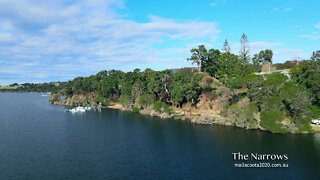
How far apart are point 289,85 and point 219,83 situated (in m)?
37.9

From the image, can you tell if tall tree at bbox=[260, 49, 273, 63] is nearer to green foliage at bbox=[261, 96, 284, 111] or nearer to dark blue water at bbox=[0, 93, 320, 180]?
green foliage at bbox=[261, 96, 284, 111]

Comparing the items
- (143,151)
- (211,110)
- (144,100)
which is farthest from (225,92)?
(143,151)

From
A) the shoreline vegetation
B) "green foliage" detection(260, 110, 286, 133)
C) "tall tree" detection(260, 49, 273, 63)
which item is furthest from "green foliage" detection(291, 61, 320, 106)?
"tall tree" detection(260, 49, 273, 63)

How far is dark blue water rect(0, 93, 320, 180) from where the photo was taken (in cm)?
5644

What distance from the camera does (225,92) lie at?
11994 cm

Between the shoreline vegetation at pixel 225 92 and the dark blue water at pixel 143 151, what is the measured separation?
25.3 ft

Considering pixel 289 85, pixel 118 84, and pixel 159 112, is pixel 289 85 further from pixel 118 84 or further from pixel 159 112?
pixel 118 84

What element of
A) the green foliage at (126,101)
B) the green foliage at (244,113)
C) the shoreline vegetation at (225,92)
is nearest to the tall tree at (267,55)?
the shoreline vegetation at (225,92)

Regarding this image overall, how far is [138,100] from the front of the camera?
152750 millimetres

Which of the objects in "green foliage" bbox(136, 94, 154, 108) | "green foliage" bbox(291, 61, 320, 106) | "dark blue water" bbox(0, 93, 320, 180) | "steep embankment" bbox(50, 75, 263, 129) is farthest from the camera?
"green foliage" bbox(136, 94, 154, 108)

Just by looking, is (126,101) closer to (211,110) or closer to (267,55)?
(211,110)

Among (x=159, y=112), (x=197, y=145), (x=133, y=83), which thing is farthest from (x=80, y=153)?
(x=133, y=83)

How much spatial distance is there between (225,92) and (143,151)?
56700 millimetres

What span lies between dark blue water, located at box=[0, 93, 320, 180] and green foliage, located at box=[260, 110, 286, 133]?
4699mm
